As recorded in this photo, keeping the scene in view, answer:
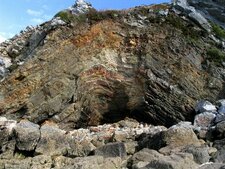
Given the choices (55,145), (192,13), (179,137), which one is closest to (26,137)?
(55,145)

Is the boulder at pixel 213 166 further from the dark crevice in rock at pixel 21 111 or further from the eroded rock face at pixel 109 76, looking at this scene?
the dark crevice in rock at pixel 21 111

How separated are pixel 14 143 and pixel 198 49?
10.8 metres

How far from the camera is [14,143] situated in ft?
53.4

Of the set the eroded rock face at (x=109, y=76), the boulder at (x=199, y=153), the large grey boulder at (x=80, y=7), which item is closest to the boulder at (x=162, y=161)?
the boulder at (x=199, y=153)

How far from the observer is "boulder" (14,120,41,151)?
52.0 feet

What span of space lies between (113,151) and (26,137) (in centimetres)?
381

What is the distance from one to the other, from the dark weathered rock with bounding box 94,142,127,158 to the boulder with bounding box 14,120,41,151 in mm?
2785

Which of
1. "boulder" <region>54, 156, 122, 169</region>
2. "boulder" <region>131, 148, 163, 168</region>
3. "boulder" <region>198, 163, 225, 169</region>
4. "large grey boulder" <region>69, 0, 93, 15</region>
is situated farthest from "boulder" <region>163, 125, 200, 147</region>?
"large grey boulder" <region>69, 0, 93, 15</region>

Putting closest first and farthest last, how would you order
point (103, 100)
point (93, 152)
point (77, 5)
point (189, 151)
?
1. point (189, 151)
2. point (93, 152)
3. point (103, 100)
4. point (77, 5)

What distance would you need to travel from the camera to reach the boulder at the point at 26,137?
15852mm

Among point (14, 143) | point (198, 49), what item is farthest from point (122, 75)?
point (14, 143)

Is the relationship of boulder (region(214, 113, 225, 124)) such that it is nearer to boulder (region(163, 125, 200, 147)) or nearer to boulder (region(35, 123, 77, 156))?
boulder (region(163, 125, 200, 147))

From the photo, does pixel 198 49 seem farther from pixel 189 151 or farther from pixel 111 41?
pixel 189 151

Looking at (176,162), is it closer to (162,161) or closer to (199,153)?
(162,161)
